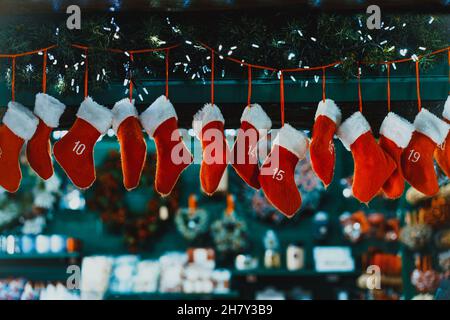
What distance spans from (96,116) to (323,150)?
38.0 inches

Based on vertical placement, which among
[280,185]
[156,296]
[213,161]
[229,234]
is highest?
[213,161]

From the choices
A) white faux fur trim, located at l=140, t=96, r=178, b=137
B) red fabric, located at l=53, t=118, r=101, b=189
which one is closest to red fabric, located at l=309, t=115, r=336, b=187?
white faux fur trim, located at l=140, t=96, r=178, b=137

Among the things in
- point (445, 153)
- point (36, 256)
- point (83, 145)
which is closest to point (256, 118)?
point (83, 145)

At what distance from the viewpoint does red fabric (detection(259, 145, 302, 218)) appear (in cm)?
266

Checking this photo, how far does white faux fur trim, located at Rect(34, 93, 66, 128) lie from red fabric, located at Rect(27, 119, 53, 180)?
24 mm

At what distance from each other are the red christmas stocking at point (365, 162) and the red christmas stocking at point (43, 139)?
1.26 meters

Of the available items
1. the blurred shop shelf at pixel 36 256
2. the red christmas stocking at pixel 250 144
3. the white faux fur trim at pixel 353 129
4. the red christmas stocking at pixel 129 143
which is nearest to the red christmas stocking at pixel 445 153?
the white faux fur trim at pixel 353 129

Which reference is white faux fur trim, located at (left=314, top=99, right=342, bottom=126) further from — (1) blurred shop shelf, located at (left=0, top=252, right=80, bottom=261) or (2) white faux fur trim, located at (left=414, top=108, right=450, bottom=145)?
(1) blurred shop shelf, located at (left=0, top=252, right=80, bottom=261)

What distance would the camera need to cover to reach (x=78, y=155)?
273 centimetres

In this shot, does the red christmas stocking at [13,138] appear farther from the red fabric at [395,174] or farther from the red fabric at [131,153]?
the red fabric at [395,174]

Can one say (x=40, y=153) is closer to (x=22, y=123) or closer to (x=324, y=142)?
(x=22, y=123)

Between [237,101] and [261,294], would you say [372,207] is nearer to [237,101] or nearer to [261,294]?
[261,294]

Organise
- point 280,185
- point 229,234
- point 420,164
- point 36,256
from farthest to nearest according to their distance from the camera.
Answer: point 229,234 → point 36,256 → point 420,164 → point 280,185

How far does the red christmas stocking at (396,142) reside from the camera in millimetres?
2752
